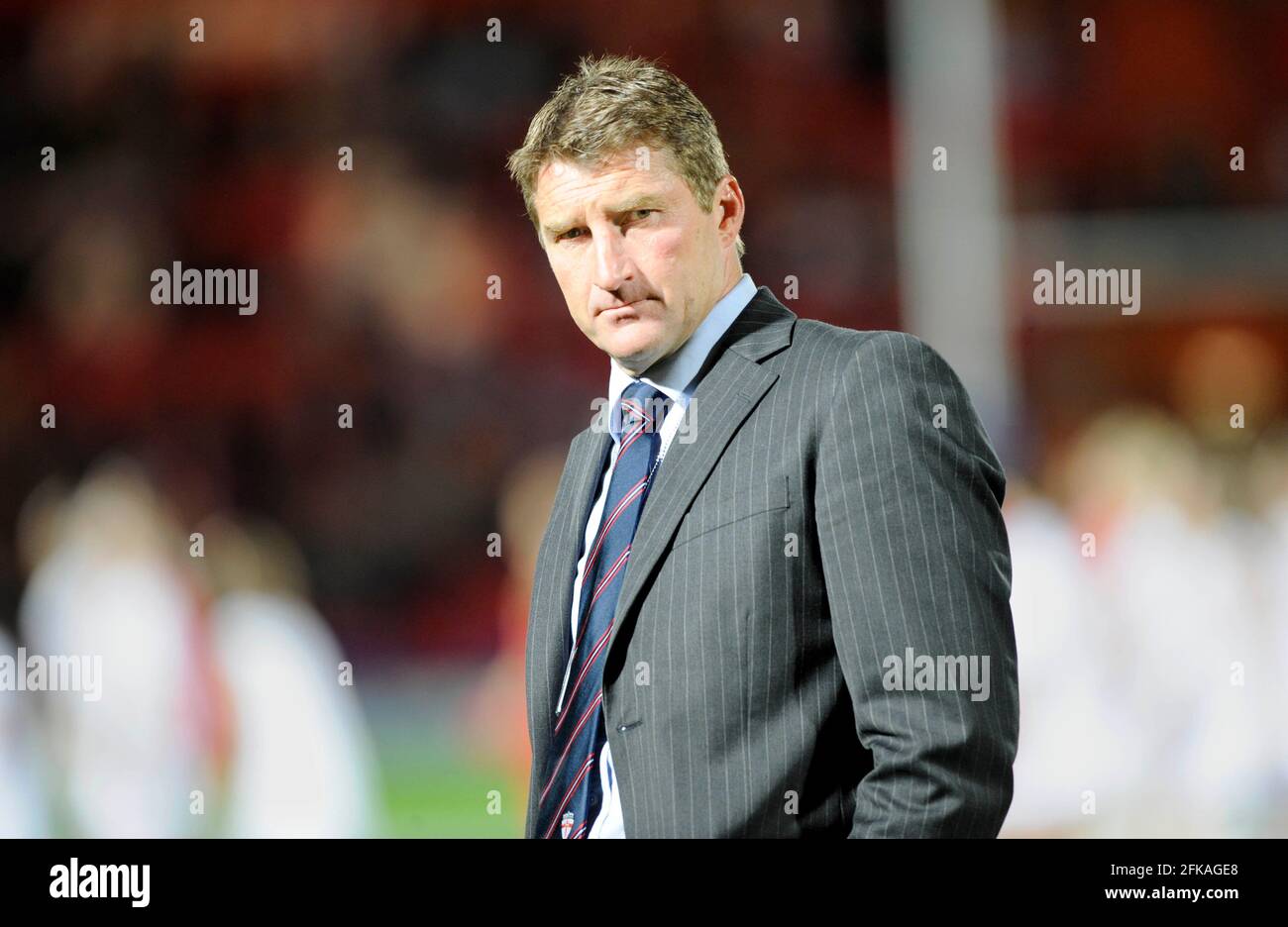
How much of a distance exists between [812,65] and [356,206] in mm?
1173

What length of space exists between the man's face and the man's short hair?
13mm

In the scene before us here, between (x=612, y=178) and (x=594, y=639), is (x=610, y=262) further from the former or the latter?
(x=594, y=639)

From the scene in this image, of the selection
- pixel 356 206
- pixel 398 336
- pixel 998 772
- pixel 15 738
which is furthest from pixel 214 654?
pixel 998 772

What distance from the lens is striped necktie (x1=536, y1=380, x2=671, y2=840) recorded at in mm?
1225

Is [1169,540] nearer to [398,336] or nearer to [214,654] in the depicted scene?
[398,336]

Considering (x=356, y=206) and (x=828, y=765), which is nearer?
(x=828, y=765)

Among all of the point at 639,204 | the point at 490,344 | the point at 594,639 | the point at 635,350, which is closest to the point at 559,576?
the point at 594,639

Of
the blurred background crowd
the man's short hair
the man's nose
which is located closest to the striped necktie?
the man's nose

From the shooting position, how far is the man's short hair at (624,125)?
1285 mm

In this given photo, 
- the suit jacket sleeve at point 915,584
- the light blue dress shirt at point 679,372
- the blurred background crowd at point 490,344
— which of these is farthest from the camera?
the blurred background crowd at point 490,344

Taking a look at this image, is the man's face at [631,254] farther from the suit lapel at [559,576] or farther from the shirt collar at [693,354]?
the suit lapel at [559,576]

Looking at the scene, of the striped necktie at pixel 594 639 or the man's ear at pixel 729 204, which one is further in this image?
the man's ear at pixel 729 204

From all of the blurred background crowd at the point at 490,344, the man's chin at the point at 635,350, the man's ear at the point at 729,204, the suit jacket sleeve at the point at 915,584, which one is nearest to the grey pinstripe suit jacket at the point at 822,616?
the suit jacket sleeve at the point at 915,584

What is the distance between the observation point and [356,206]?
10.8ft
